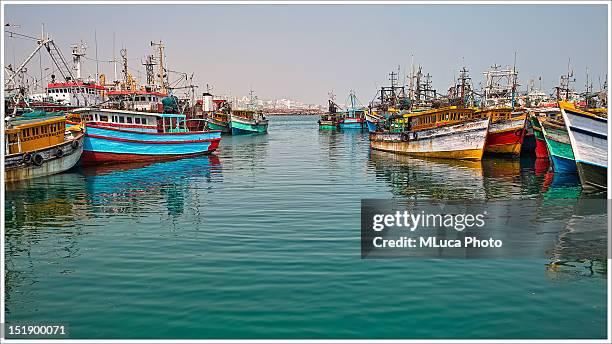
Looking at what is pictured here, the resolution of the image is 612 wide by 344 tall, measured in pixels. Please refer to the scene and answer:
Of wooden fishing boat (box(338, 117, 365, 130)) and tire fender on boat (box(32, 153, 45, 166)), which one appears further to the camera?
wooden fishing boat (box(338, 117, 365, 130))

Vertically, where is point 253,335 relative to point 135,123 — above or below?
below

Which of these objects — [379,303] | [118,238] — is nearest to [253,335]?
[379,303]

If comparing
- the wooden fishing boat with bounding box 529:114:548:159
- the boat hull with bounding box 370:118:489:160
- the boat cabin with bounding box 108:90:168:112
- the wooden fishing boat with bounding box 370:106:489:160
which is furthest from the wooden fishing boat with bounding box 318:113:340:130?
the wooden fishing boat with bounding box 529:114:548:159

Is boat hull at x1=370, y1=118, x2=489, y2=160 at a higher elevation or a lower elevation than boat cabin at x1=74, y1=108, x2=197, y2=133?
lower

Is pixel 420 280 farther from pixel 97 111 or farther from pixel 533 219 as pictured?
pixel 97 111

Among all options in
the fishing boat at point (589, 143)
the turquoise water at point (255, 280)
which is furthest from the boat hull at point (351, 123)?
the turquoise water at point (255, 280)

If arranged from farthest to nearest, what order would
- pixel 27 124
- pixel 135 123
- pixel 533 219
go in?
1. pixel 135 123
2. pixel 27 124
3. pixel 533 219

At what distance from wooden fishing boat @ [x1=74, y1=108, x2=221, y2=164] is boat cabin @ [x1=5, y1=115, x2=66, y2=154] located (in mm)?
2958

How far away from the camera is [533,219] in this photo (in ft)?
53.5

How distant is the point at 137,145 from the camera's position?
34375 millimetres

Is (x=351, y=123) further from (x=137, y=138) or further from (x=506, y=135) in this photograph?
(x=137, y=138)

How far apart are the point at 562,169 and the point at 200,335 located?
24711mm

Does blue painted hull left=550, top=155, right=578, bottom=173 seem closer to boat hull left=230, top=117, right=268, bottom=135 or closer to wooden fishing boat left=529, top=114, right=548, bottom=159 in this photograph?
wooden fishing boat left=529, top=114, right=548, bottom=159

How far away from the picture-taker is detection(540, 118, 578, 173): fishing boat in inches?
→ 1034
